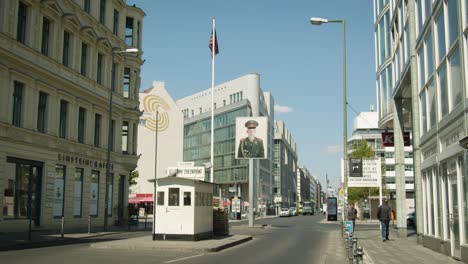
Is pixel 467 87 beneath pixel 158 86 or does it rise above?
beneath

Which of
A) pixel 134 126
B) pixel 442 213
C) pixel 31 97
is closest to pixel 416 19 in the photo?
pixel 442 213

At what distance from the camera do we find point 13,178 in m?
28.0

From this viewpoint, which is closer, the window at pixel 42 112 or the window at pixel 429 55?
the window at pixel 429 55

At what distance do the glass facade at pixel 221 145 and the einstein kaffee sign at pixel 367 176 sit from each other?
7076cm

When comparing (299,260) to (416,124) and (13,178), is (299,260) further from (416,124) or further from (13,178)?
(13,178)

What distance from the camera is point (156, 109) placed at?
88875mm

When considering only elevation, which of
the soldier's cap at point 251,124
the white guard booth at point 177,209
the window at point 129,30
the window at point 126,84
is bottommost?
the white guard booth at point 177,209

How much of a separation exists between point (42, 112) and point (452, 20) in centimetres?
2343

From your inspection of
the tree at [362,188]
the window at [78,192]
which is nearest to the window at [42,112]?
the window at [78,192]

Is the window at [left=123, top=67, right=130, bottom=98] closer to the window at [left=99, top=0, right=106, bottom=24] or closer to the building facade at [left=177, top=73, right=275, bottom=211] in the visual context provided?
the window at [left=99, top=0, right=106, bottom=24]

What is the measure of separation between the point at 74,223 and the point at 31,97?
9.20m

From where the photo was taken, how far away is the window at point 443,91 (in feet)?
56.3

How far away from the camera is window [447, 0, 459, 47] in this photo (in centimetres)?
1563

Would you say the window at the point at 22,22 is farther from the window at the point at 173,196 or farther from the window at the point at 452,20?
the window at the point at 452,20
